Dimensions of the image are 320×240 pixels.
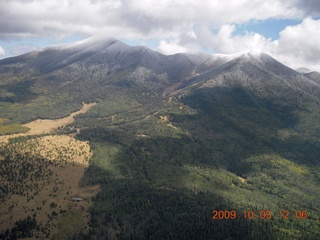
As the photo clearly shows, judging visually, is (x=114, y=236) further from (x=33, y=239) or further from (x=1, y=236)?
(x=1, y=236)

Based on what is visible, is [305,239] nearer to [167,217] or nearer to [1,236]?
[167,217]

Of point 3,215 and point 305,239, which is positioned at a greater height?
point 3,215

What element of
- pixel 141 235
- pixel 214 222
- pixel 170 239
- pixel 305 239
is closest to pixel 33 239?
pixel 141 235

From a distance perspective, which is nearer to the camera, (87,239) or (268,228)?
(87,239)

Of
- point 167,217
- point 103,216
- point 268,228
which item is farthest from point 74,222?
point 268,228

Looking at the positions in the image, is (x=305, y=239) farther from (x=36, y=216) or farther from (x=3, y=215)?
(x=3, y=215)

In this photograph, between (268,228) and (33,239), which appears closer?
(33,239)

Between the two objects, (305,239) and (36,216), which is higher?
(36,216)
